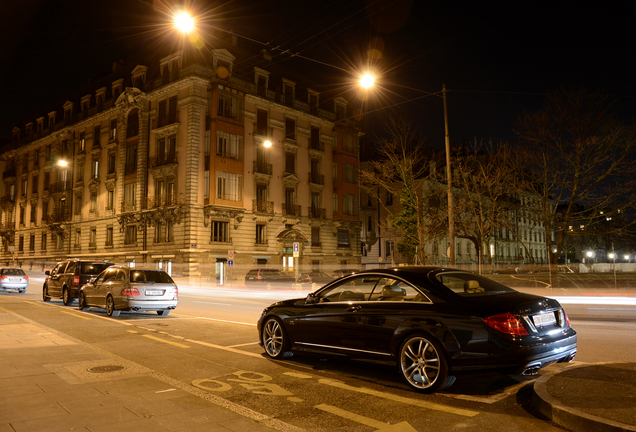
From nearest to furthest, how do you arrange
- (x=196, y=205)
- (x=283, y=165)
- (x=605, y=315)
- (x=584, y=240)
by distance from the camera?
(x=605, y=315)
(x=196, y=205)
(x=283, y=165)
(x=584, y=240)

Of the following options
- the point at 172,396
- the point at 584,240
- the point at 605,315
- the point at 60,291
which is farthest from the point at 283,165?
the point at 584,240

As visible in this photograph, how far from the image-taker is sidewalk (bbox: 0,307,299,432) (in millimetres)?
4848

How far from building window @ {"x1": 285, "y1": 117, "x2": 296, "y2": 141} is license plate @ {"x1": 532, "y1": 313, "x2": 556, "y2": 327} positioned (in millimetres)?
41428

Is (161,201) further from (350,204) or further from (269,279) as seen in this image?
(350,204)

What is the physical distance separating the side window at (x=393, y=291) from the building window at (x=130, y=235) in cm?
4020

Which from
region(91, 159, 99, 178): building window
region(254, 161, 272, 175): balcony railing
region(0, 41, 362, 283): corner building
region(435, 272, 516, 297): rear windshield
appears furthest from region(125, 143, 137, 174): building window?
region(435, 272, 516, 297): rear windshield

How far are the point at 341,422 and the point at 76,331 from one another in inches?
350

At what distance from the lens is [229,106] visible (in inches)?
1624

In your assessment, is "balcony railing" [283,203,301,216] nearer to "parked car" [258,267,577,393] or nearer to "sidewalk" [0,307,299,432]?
"sidewalk" [0,307,299,432]

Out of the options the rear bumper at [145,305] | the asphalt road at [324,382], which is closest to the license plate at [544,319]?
the asphalt road at [324,382]

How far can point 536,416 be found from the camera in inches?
197

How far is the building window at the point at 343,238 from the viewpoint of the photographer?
51.1 metres

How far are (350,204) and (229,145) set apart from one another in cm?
1594

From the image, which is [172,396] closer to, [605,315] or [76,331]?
[76,331]
